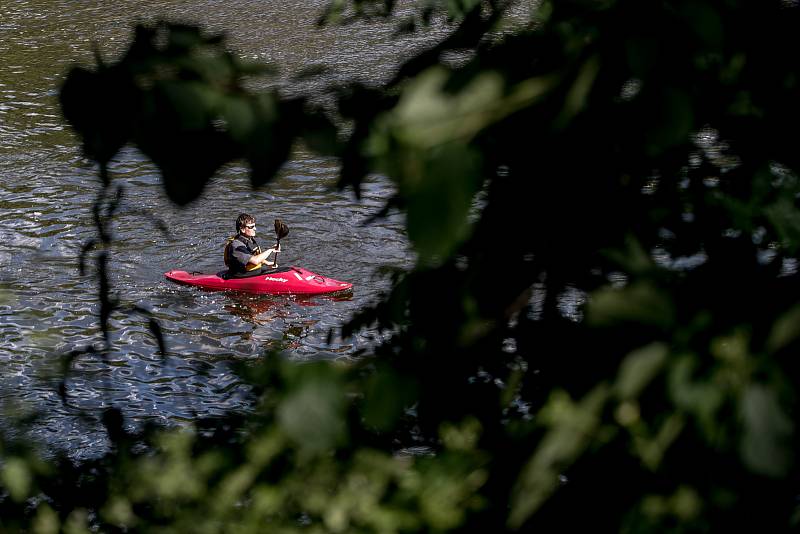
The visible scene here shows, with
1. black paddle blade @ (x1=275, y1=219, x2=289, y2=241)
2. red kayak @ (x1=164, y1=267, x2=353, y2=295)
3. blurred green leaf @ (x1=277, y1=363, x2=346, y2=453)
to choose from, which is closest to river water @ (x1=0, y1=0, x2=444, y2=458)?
red kayak @ (x1=164, y1=267, x2=353, y2=295)

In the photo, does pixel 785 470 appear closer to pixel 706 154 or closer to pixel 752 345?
pixel 752 345

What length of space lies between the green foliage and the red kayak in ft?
32.2

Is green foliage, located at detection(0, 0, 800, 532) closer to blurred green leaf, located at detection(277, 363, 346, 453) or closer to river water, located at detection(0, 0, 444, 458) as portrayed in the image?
blurred green leaf, located at detection(277, 363, 346, 453)

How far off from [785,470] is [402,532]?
0.50 m

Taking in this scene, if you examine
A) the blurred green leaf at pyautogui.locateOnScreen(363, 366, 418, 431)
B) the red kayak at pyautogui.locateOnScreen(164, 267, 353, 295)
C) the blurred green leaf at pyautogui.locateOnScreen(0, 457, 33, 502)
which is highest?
the blurred green leaf at pyautogui.locateOnScreen(363, 366, 418, 431)

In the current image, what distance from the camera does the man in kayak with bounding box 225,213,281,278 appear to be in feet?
38.5

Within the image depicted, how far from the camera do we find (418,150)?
0.90 metres

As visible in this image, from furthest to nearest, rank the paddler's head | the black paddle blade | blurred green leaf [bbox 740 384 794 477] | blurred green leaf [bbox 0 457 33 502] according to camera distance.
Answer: the black paddle blade, the paddler's head, blurred green leaf [bbox 0 457 33 502], blurred green leaf [bbox 740 384 794 477]

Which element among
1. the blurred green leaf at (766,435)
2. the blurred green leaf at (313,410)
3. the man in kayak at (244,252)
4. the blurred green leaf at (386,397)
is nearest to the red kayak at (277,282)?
the man in kayak at (244,252)

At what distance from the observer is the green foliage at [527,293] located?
102 centimetres

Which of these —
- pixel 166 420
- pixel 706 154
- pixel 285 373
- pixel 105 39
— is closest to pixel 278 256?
pixel 166 420

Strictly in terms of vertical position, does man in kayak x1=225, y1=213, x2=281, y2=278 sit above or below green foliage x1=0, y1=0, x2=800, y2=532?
below

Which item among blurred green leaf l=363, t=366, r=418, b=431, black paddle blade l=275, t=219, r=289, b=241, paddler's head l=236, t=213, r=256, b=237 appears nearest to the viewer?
blurred green leaf l=363, t=366, r=418, b=431

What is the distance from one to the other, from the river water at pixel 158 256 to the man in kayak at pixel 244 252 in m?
0.31
